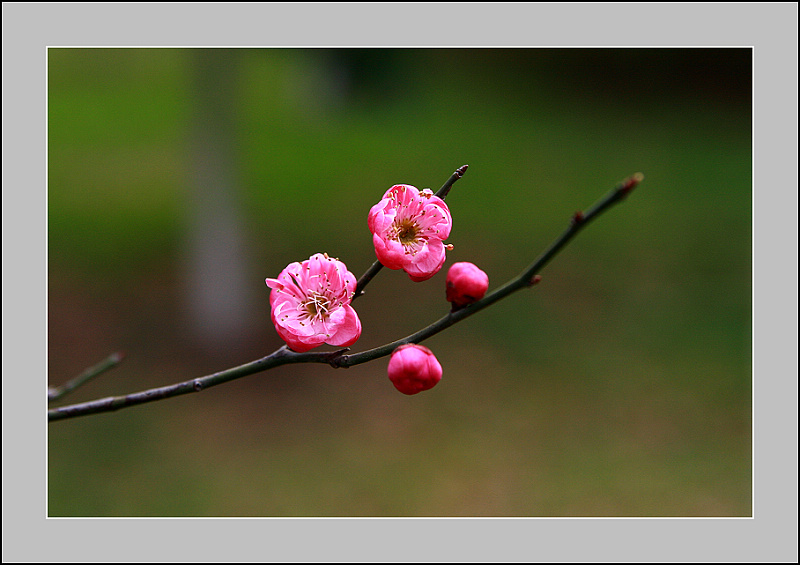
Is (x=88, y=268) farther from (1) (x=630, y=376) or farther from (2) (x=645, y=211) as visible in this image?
(2) (x=645, y=211)

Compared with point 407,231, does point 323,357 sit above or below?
below

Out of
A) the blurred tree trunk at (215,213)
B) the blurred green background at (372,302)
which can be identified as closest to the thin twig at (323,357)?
the blurred green background at (372,302)

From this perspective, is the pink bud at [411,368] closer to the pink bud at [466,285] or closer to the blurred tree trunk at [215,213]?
the pink bud at [466,285]

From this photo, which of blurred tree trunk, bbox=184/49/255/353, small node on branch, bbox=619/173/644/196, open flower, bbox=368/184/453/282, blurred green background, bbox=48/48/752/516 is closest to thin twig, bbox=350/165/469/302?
open flower, bbox=368/184/453/282

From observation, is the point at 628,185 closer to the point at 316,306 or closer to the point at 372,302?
the point at 316,306

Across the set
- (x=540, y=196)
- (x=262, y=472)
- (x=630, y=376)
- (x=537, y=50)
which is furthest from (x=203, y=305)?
(x=537, y=50)

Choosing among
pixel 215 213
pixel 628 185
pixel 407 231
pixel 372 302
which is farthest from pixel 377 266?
pixel 372 302

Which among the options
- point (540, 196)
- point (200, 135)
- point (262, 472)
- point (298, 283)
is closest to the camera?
point (298, 283)
